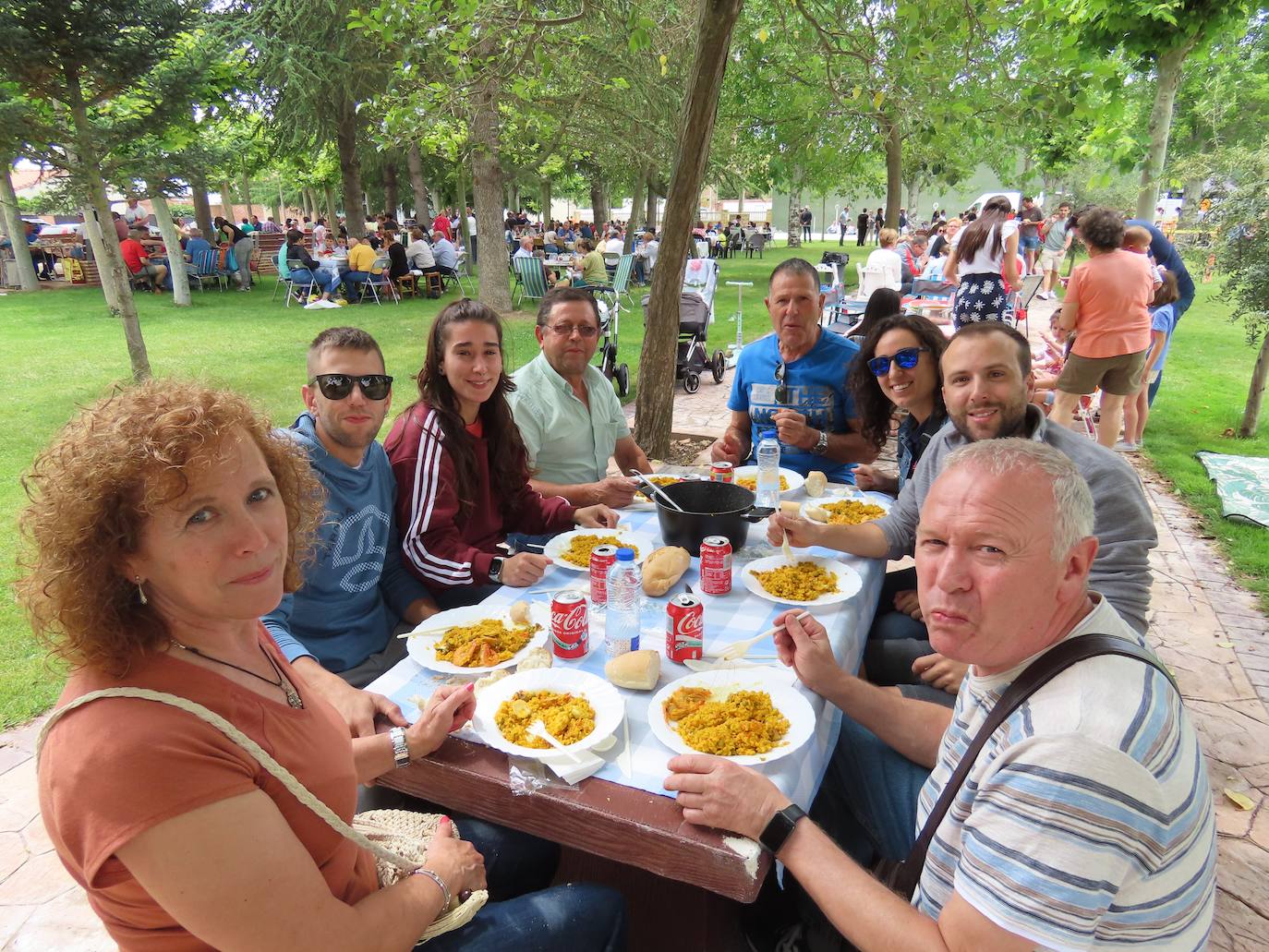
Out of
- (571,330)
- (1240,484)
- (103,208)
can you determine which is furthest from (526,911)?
(103,208)

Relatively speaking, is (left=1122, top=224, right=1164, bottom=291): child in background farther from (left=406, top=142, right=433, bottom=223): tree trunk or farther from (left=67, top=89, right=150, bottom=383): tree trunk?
(left=406, top=142, right=433, bottom=223): tree trunk

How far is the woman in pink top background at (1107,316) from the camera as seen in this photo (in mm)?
6102

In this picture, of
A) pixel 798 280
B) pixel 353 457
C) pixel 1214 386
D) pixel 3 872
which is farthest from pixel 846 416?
pixel 1214 386

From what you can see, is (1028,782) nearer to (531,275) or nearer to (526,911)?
(526,911)

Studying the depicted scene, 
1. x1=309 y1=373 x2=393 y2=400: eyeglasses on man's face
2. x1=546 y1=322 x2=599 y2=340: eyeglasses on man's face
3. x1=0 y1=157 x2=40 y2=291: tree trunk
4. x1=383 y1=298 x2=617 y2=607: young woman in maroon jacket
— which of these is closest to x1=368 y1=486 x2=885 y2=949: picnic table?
x1=383 y1=298 x2=617 y2=607: young woman in maroon jacket

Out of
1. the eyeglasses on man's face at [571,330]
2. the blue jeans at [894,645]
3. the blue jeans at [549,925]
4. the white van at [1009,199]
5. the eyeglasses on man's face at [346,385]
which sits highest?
the white van at [1009,199]

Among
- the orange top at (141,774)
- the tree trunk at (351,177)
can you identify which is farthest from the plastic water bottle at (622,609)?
the tree trunk at (351,177)

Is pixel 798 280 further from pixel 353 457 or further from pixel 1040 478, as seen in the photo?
pixel 1040 478

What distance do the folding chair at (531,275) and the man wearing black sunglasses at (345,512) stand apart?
44.2 feet

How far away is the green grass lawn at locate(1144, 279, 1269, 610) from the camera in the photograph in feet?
16.8

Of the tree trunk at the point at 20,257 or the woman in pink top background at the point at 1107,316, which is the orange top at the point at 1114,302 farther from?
the tree trunk at the point at 20,257

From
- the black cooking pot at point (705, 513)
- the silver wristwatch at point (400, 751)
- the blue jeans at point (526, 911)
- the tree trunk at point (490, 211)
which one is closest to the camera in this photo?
the blue jeans at point (526, 911)

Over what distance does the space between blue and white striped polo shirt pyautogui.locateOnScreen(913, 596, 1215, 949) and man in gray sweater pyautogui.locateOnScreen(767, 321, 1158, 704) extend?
1137 mm

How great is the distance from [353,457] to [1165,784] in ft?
7.82
